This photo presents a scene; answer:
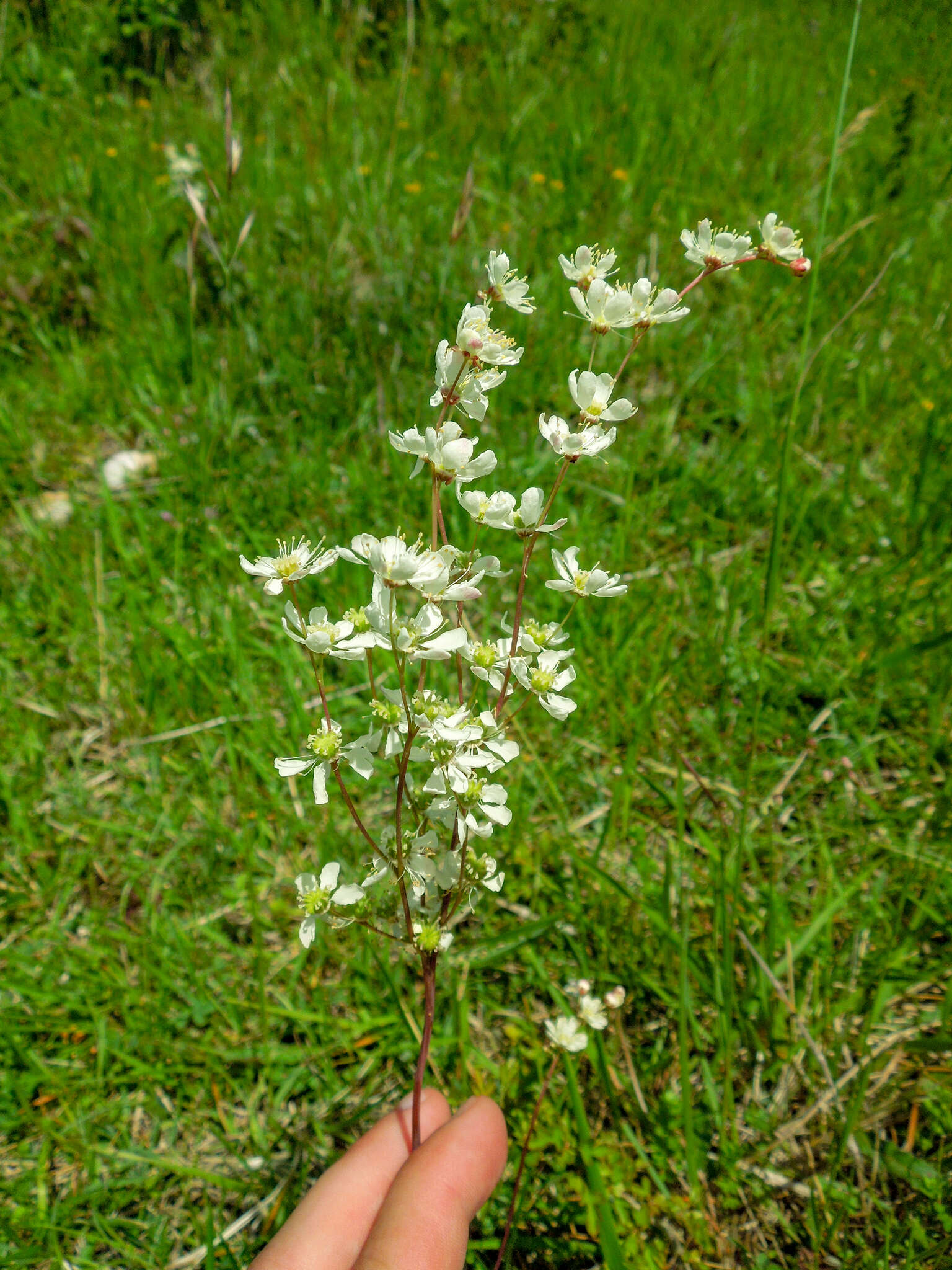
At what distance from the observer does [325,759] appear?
998 mm

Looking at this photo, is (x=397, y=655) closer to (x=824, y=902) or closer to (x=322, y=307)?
(x=824, y=902)

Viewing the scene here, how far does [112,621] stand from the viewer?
244 centimetres

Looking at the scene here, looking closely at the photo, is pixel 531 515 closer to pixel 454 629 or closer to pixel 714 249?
pixel 454 629

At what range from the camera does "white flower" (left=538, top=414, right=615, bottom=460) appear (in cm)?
94

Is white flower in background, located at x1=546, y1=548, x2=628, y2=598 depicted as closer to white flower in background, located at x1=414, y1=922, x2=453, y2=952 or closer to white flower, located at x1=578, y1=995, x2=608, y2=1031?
white flower in background, located at x1=414, y1=922, x2=453, y2=952

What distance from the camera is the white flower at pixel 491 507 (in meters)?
0.93

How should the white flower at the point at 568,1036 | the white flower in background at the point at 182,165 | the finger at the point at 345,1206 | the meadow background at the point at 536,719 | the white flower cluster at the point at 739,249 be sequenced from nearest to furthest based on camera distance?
the white flower cluster at the point at 739,249
the finger at the point at 345,1206
the white flower at the point at 568,1036
the meadow background at the point at 536,719
the white flower in background at the point at 182,165

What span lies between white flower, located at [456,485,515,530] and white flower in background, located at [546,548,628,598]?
0.08 meters

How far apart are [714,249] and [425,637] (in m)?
0.70

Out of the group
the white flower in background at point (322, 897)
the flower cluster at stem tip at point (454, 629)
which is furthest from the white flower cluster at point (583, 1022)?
the white flower in background at point (322, 897)

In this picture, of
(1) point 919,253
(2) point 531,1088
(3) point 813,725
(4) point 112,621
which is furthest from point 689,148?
(2) point 531,1088

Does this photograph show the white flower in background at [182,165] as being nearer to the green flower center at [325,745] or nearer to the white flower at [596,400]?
the white flower at [596,400]

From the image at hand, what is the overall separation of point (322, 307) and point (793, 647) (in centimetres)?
226

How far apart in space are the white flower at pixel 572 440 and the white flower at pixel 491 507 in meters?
0.09
